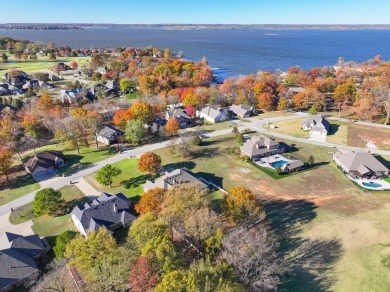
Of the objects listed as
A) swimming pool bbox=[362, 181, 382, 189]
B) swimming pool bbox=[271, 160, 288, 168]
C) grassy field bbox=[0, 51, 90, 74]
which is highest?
grassy field bbox=[0, 51, 90, 74]

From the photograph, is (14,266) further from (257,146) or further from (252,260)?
(257,146)

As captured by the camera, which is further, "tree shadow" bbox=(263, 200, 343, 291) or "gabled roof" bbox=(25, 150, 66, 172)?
"gabled roof" bbox=(25, 150, 66, 172)

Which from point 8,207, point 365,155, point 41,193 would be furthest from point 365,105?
point 8,207

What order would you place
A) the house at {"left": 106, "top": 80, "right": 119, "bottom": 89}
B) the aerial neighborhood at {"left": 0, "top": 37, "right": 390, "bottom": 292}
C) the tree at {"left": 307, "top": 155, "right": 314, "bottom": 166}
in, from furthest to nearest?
the house at {"left": 106, "top": 80, "right": 119, "bottom": 89} → the tree at {"left": 307, "top": 155, "right": 314, "bottom": 166} → the aerial neighborhood at {"left": 0, "top": 37, "right": 390, "bottom": 292}

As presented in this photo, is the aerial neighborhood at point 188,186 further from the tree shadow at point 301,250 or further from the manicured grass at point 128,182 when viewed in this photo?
the manicured grass at point 128,182

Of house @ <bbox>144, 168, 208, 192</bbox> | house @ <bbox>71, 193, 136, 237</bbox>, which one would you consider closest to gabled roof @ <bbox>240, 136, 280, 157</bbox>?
house @ <bbox>144, 168, 208, 192</bbox>

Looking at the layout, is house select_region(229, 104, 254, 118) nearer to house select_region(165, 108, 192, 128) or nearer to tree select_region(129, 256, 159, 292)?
house select_region(165, 108, 192, 128)

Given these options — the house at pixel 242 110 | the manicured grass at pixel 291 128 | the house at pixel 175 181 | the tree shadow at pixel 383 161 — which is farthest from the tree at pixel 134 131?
the tree shadow at pixel 383 161
